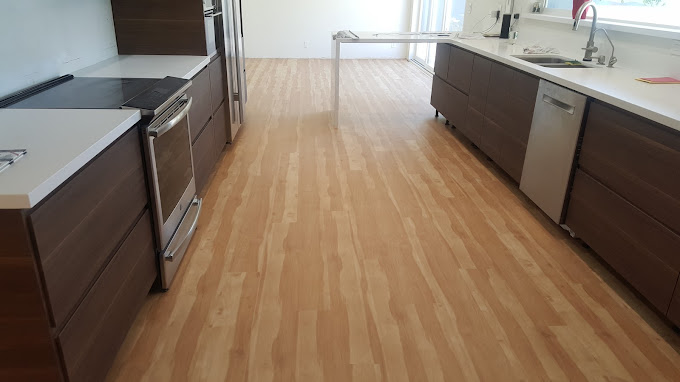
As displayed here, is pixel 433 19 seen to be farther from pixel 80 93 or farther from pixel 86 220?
pixel 86 220

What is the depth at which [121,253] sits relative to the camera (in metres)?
1.70

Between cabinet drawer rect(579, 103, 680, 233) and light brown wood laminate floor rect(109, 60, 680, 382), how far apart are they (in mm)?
474

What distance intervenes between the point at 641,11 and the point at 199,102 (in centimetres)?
297

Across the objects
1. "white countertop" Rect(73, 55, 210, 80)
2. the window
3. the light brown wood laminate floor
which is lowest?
the light brown wood laminate floor

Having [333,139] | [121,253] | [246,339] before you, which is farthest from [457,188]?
[121,253]

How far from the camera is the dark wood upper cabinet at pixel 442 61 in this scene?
15.2 feet

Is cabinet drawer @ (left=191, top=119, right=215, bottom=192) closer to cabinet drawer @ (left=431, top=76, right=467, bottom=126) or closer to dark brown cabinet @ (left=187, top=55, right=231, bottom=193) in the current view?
dark brown cabinet @ (left=187, top=55, right=231, bottom=193)

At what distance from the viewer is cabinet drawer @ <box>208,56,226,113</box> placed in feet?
Result: 11.2

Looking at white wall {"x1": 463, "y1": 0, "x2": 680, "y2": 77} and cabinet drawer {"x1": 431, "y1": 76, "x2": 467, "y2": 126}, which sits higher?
white wall {"x1": 463, "y1": 0, "x2": 680, "y2": 77}

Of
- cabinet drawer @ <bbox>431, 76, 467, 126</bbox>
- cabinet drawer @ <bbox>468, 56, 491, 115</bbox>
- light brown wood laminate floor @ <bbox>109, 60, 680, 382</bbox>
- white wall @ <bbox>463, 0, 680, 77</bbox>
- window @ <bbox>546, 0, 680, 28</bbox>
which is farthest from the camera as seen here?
cabinet drawer @ <bbox>431, 76, 467, 126</bbox>

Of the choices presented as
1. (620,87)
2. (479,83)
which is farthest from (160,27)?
(620,87)

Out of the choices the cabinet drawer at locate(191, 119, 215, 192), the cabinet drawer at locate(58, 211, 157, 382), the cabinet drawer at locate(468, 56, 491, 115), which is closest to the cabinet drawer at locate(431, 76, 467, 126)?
the cabinet drawer at locate(468, 56, 491, 115)

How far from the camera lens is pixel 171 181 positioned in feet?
7.29

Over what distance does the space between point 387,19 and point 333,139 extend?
5559mm
